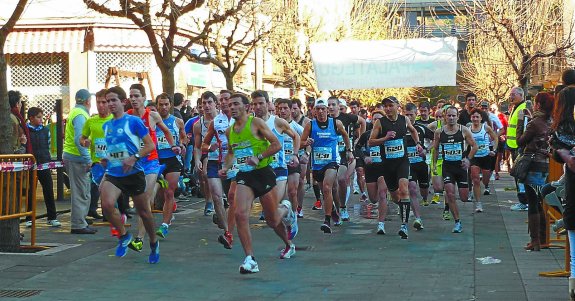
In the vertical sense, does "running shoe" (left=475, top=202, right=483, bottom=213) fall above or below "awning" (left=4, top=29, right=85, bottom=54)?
below

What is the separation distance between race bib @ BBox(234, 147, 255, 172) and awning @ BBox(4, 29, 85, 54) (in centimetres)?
1889

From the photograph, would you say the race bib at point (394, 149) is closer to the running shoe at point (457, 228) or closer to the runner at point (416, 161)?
the runner at point (416, 161)

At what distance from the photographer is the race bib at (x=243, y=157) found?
10281mm

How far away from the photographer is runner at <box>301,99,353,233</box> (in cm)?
1427

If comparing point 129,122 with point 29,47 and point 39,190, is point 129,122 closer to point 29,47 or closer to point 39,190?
point 39,190

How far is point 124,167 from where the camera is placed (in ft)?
34.5

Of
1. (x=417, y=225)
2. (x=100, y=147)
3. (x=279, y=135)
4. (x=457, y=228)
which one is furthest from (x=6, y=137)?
(x=457, y=228)

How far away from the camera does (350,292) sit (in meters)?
8.80

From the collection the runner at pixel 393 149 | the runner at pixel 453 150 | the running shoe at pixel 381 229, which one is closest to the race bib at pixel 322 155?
the runner at pixel 393 149

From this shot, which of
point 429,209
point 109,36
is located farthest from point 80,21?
point 429,209

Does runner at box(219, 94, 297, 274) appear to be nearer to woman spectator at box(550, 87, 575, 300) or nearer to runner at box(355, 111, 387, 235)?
woman spectator at box(550, 87, 575, 300)

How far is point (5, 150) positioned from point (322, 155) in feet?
15.4

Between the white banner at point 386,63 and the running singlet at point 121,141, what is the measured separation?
1035 centimetres

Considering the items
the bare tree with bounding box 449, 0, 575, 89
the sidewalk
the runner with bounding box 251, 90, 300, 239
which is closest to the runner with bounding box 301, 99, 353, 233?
the sidewalk
